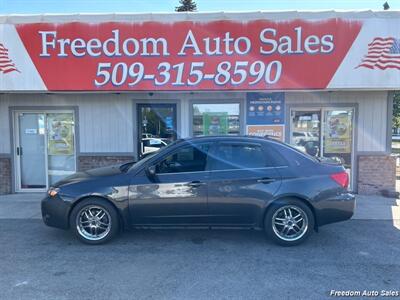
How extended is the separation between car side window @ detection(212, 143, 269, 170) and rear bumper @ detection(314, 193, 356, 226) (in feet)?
3.29

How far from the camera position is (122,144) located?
27.5 feet

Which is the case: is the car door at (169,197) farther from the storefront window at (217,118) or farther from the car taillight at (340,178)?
the storefront window at (217,118)

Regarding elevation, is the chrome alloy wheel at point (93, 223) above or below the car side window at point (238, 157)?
below

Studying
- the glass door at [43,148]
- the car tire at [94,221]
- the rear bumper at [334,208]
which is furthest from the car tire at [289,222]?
the glass door at [43,148]

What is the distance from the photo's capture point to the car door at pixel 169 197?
15.7 ft

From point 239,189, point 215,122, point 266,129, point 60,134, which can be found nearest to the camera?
point 239,189

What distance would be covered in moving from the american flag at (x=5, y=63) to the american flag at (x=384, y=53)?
25.2 ft

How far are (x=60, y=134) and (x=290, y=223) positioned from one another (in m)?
6.38

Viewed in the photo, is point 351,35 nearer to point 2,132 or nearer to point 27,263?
point 27,263

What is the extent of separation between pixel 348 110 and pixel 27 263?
7.47 meters

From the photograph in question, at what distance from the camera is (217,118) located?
8289 mm

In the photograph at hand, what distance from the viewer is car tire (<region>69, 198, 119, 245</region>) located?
4812 mm

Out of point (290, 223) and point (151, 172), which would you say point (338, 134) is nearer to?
point (290, 223)

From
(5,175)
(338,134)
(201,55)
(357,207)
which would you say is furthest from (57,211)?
(338,134)
